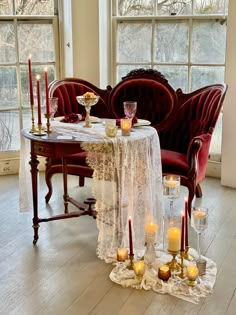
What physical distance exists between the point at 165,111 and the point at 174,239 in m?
1.55

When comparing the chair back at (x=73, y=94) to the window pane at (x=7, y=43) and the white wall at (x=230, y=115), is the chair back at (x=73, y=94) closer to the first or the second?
the window pane at (x=7, y=43)

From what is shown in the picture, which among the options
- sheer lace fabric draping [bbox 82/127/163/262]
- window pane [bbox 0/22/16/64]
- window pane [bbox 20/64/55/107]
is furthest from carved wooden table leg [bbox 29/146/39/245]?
window pane [bbox 0/22/16/64]

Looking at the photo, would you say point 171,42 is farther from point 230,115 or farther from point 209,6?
point 230,115

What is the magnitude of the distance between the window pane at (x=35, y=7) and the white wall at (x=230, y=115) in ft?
5.31

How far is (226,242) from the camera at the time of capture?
283cm

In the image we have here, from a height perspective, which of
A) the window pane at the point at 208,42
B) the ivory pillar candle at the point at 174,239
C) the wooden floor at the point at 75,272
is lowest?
the wooden floor at the point at 75,272

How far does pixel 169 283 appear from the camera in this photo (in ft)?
7.61

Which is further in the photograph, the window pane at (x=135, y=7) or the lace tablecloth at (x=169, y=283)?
the window pane at (x=135, y=7)

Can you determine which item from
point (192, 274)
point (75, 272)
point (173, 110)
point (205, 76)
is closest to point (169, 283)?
point (192, 274)

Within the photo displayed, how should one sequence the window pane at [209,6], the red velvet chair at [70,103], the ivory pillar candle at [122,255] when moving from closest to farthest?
the ivory pillar candle at [122,255] → the red velvet chair at [70,103] → the window pane at [209,6]

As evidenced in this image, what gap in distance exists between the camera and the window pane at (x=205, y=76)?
394 centimetres

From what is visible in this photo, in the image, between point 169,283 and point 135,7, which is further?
point 135,7

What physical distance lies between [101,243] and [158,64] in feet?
6.75

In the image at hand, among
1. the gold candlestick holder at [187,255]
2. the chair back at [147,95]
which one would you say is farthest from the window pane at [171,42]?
the gold candlestick holder at [187,255]
